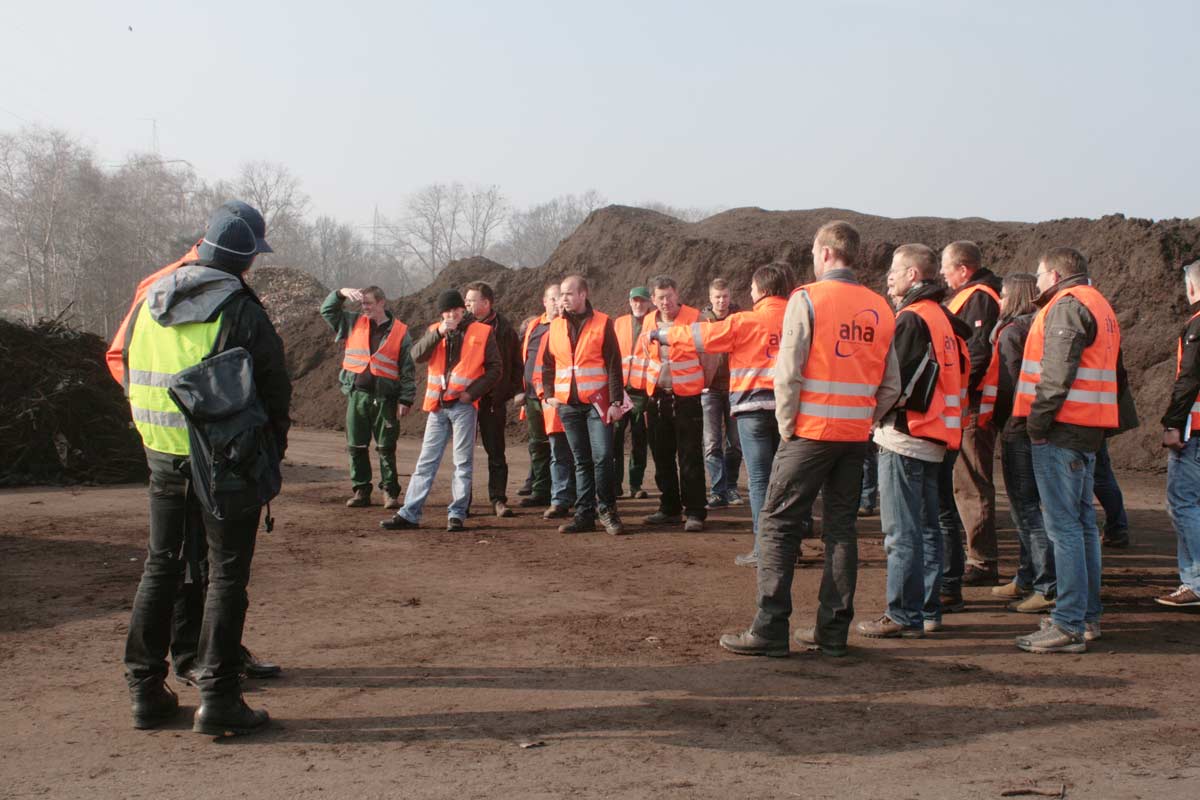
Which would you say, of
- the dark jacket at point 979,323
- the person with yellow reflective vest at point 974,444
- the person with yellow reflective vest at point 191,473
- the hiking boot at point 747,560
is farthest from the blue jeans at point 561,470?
the person with yellow reflective vest at point 191,473

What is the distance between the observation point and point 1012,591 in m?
7.06

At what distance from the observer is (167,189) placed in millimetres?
52062

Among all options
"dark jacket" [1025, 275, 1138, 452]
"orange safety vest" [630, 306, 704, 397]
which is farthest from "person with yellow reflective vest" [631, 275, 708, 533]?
"dark jacket" [1025, 275, 1138, 452]

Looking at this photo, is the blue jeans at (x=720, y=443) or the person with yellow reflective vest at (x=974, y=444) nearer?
the person with yellow reflective vest at (x=974, y=444)

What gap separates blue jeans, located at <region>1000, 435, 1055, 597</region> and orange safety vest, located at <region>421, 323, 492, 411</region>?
4.80 m

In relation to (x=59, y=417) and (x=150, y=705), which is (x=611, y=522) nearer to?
(x=150, y=705)

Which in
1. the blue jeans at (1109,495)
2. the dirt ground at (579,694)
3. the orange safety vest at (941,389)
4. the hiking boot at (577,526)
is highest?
the orange safety vest at (941,389)

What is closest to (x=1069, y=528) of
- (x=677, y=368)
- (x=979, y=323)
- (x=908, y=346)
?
(x=908, y=346)

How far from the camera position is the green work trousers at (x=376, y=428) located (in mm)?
10281

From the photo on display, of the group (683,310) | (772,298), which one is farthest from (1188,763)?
(683,310)

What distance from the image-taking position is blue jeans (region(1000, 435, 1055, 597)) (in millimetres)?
6625

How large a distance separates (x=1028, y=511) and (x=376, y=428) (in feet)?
20.9

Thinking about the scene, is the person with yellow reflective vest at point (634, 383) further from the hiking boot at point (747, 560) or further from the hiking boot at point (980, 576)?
the hiking boot at point (980, 576)

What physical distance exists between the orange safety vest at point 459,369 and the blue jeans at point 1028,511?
4.80 metres
